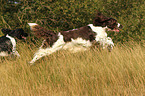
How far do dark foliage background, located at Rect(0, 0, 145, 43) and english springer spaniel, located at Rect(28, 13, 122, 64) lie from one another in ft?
4.44

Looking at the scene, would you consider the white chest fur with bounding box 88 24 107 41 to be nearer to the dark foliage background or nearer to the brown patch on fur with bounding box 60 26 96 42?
the brown patch on fur with bounding box 60 26 96 42

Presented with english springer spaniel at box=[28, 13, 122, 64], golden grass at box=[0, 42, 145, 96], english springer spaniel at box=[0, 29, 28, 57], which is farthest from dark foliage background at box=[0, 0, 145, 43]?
golden grass at box=[0, 42, 145, 96]

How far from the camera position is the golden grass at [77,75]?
12.2ft

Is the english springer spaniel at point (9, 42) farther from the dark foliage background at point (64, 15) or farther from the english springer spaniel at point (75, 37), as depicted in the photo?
the english springer spaniel at point (75, 37)

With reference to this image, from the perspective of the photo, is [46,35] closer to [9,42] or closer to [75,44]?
[75,44]

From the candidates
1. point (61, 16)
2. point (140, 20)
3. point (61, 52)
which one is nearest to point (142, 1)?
point (140, 20)

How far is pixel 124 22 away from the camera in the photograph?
Result: 696 cm

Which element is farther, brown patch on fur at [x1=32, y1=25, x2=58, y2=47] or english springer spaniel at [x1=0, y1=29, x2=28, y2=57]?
english springer spaniel at [x1=0, y1=29, x2=28, y2=57]

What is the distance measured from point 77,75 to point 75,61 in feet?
1.73

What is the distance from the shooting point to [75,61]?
15.2 feet

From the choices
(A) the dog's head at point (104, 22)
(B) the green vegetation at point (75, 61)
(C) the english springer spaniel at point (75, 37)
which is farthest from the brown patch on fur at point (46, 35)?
(A) the dog's head at point (104, 22)

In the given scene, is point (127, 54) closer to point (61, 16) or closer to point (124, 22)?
point (124, 22)

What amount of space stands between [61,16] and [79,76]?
3189 millimetres

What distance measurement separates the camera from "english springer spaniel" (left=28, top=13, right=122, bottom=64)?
4.79 meters
